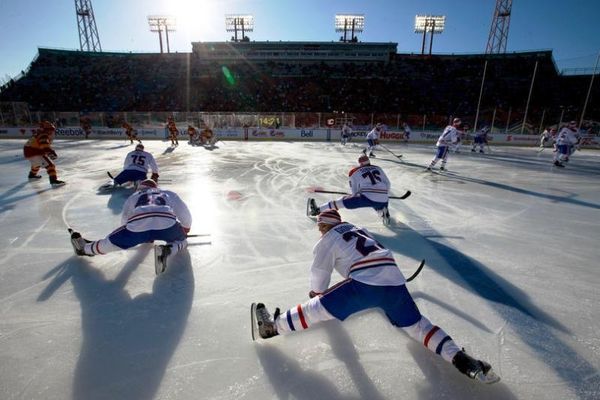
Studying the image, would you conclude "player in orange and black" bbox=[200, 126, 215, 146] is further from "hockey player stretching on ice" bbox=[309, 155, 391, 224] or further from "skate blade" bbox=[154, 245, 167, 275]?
"skate blade" bbox=[154, 245, 167, 275]

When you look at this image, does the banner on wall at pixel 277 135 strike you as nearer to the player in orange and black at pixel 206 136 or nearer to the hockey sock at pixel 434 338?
the player in orange and black at pixel 206 136

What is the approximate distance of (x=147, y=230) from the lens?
3680 mm

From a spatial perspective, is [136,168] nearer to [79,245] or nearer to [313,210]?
[79,245]

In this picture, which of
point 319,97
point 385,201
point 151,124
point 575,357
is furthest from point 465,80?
point 575,357

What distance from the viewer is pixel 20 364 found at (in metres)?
2.41

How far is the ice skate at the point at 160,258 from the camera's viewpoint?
11.5 feet

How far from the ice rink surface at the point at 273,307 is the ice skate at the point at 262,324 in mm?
98

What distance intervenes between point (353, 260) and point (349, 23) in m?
52.0

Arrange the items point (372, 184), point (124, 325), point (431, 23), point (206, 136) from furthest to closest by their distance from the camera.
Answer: point (431, 23) → point (206, 136) → point (372, 184) → point (124, 325)

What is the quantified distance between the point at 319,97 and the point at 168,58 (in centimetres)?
1945

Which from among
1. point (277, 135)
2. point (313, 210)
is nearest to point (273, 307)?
point (313, 210)

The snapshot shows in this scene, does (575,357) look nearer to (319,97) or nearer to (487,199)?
(487,199)

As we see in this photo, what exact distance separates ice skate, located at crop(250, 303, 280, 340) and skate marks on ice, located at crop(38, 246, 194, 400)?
0.62 meters

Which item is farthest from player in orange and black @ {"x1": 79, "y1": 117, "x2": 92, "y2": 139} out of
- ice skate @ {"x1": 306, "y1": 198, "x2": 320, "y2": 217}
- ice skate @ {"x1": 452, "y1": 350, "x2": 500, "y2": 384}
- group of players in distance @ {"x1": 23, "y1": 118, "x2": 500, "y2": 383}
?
ice skate @ {"x1": 452, "y1": 350, "x2": 500, "y2": 384}
